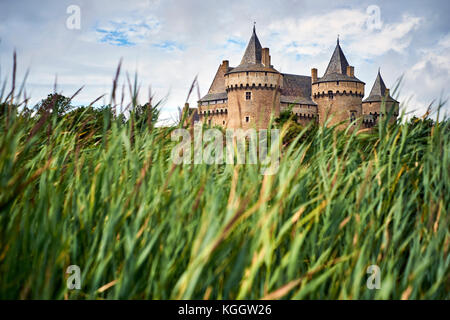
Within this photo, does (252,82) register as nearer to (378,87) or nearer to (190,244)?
(378,87)

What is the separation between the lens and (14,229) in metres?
1.77

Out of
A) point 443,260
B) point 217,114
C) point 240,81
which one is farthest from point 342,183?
point 217,114

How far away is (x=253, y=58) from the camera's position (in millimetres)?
45156

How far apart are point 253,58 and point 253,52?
64 cm

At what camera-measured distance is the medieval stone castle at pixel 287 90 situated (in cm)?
4325

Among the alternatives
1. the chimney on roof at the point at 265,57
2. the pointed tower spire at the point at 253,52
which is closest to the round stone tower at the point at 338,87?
the chimney on roof at the point at 265,57

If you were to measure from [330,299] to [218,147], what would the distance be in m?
1.43

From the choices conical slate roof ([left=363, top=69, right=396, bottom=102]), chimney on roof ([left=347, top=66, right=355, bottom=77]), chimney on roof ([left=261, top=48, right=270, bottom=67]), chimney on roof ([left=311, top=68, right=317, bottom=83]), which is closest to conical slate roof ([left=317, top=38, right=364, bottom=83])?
chimney on roof ([left=347, top=66, right=355, bottom=77])

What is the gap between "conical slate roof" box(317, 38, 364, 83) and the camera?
49.8 meters

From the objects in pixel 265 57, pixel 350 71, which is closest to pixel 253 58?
pixel 265 57

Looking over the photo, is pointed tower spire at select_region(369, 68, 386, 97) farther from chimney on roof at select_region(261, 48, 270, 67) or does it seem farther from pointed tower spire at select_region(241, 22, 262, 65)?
pointed tower spire at select_region(241, 22, 262, 65)

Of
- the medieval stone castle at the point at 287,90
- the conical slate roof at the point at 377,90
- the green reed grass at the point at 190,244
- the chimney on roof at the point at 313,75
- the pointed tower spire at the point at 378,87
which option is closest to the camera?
the green reed grass at the point at 190,244

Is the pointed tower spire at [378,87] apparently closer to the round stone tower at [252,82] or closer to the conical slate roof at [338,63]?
the conical slate roof at [338,63]
